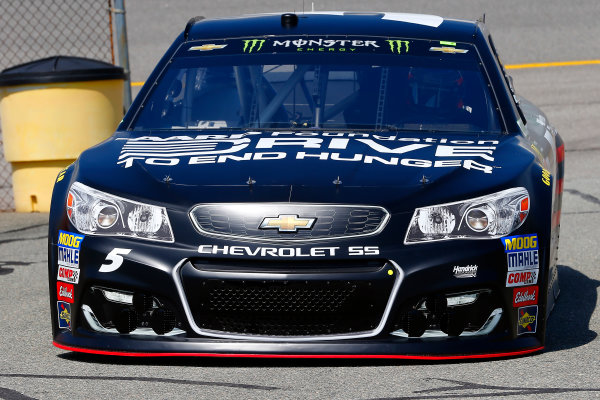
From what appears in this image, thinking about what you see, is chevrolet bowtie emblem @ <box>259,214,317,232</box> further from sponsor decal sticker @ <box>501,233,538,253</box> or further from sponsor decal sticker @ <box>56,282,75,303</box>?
sponsor decal sticker @ <box>56,282,75,303</box>

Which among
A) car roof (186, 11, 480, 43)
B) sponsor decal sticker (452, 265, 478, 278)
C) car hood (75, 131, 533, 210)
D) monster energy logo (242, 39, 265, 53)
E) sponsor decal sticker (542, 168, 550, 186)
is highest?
car roof (186, 11, 480, 43)

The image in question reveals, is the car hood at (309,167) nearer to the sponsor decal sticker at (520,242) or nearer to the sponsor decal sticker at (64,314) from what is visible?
the sponsor decal sticker at (520,242)

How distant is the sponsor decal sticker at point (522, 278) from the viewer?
489cm

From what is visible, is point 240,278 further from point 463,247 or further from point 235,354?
point 463,247

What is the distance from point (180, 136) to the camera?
18.8 feet

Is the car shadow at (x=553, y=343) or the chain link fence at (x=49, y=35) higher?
the car shadow at (x=553, y=343)

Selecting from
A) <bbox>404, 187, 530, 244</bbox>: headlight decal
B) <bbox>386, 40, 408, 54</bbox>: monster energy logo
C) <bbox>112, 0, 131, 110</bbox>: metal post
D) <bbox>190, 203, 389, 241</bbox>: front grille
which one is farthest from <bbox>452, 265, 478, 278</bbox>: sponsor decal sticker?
<bbox>112, 0, 131, 110</bbox>: metal post

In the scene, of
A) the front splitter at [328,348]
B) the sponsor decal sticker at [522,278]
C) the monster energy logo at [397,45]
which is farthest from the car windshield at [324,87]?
the front splitter at [328,348]

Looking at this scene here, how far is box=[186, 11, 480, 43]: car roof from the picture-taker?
20.8 ft

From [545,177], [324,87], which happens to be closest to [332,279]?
[545,177]

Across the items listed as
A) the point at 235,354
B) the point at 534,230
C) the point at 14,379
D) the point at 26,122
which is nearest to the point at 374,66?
the point at 534,230

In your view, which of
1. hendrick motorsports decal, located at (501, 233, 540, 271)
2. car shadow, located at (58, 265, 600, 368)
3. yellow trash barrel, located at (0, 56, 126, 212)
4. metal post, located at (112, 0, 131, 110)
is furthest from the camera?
metal post, located at (112, 0, 131, 110)

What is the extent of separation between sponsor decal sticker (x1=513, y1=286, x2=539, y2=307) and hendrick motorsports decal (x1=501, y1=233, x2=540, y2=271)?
9 cm

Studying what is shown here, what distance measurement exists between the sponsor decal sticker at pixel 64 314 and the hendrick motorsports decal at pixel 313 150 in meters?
0.63
